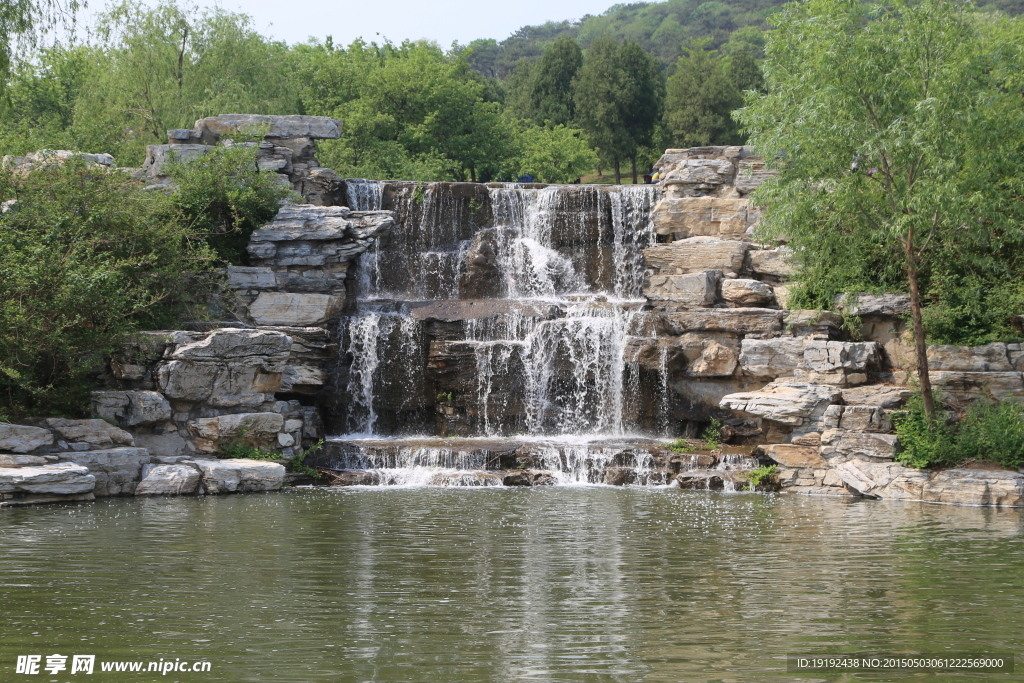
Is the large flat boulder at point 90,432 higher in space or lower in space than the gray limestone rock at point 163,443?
higher

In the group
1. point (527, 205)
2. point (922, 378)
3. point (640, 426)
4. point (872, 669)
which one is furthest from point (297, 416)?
point (872, 669)

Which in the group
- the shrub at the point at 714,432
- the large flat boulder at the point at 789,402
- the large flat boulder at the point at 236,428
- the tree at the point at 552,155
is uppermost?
the tree at the point at 552,155

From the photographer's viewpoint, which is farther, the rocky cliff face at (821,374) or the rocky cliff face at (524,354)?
the rocky cliff face at (524,354)

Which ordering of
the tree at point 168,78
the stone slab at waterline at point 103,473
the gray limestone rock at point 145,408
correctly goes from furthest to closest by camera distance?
the tree at point 168,78 < the gray limestone rock at point 145,408 < the stone slab at waterline at point 103,473

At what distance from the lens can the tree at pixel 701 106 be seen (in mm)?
47156

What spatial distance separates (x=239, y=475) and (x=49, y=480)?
308 centimetres

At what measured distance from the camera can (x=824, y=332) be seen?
19.3 meters

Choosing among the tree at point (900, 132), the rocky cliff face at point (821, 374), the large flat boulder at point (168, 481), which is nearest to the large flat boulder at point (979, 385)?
the rocky cliff face at point (821, 374)

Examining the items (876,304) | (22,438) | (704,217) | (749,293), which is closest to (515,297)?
(704,217)

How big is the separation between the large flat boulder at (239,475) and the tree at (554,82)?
36401 mm

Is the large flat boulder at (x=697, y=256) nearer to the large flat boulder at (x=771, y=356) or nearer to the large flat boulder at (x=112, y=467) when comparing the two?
the large flat boulder at (x=771, y=356)

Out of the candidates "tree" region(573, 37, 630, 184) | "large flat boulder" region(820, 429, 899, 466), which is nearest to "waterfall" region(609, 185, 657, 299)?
"large flat boulder" region(820, 429, 899, 466)

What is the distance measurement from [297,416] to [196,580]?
10.2 metres

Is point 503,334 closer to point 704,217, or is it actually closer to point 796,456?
point 704,217
